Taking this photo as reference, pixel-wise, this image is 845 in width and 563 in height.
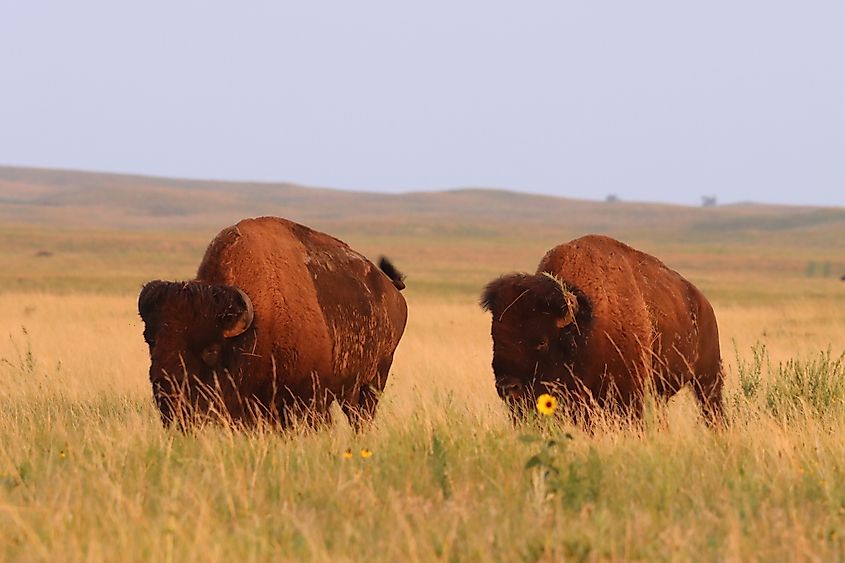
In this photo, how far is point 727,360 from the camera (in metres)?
15.1

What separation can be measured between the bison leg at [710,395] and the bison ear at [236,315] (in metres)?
3.79

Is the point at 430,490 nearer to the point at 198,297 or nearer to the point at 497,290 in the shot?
the point at 198,297

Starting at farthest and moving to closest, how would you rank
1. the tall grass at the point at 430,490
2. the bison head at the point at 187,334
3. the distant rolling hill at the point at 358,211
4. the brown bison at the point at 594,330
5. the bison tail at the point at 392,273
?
1. the distant rolling hill at the point at 358,211
2. the bison tail at the point at 392,273
3. the brown bison at the point at 594,330
4. the bison head at the point at 187,334
5. the tall grass at the point at 430,490

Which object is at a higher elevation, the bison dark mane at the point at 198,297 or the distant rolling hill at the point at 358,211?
the bison dark mane at the point at 198,297

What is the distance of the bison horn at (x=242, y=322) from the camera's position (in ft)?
24.9

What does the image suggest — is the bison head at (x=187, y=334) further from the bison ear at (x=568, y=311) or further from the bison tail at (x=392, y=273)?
the bison tail at (x=392, y=273)

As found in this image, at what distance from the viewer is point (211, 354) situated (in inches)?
298

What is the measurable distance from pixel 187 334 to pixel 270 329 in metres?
0.82

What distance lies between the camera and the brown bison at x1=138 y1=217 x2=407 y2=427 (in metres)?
7.42

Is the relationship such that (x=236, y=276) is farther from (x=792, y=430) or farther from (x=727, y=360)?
(x=727, y=360)

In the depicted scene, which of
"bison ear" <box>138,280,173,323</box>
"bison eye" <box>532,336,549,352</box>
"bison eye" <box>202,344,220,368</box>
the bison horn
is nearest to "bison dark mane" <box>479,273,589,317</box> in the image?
"bison eye" <box>532,336,549,352</box>

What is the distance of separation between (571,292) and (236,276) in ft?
7.49

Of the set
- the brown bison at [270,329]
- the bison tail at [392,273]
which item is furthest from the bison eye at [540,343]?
the bison tail at [392,273]

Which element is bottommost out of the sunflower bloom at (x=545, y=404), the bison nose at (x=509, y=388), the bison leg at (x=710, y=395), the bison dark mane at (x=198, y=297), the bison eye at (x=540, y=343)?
the bison leg at (x=710, y=395)
